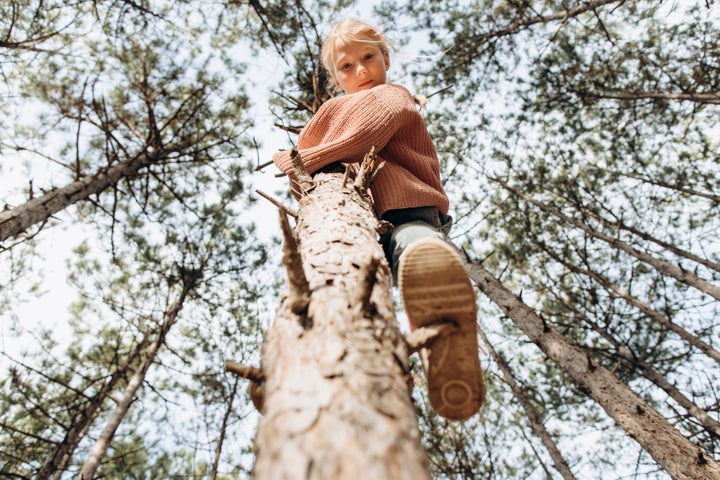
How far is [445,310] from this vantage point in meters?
0.97

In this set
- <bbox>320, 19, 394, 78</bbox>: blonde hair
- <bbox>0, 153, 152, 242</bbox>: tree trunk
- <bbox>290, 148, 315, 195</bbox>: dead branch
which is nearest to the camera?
<bbox>290, 148, 315, 195</bbox>: dead branch

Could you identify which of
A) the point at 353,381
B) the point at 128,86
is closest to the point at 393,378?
the point at 353,381

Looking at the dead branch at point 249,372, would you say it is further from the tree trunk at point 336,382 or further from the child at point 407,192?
the child at point 407,192

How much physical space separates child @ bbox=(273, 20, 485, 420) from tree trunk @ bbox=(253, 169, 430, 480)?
130 mm

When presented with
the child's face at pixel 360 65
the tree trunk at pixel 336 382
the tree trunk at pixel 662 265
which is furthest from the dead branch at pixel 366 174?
the tree trunk at pixel 662 265

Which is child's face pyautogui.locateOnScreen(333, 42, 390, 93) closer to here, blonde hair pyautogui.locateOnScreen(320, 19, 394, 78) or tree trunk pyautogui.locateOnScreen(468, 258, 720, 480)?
blonde hair pyautogui.locateOnScreen(320, 19, 394, 78)

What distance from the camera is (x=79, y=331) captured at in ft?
21.5

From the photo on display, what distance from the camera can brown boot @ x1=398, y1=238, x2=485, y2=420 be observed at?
0.95 m

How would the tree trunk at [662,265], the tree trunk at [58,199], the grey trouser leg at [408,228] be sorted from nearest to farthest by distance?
the grey trouser leg at [408,228] < the tree trunk at [58,199] < the tree trunk at [662,265]

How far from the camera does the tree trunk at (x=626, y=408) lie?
89.6 inches

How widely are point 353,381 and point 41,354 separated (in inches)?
294

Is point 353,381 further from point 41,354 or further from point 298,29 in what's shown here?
point 41,354

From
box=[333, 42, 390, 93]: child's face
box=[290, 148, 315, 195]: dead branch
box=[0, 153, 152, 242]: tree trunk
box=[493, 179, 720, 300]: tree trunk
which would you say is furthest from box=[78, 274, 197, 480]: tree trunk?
box=[493, 179, 720, 300]: tree trunk

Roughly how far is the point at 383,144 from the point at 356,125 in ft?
0.46
